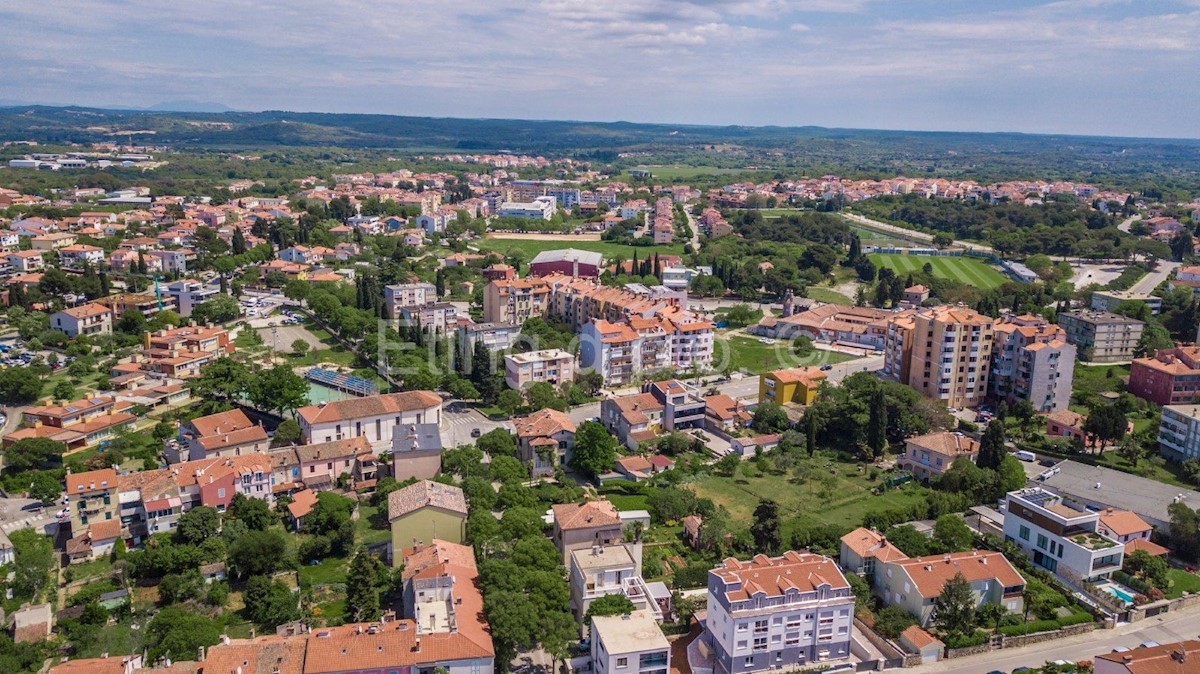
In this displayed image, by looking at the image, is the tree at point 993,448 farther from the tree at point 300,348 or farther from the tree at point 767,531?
the tree at point 300,348

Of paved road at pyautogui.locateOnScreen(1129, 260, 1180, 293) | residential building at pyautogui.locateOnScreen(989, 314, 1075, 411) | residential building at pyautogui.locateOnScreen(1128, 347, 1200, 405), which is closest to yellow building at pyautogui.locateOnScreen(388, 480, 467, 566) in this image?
residential building at pyautogui.locateOnScreen(989, 314, 1075, 411)

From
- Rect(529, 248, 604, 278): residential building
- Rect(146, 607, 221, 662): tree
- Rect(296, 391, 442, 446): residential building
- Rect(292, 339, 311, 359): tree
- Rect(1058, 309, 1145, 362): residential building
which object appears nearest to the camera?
Rect(146, 607, 221, 662): tree

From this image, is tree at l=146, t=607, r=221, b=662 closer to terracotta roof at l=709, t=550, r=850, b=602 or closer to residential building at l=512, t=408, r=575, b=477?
terracotta roof at l=709, t=550, r=850, b=602

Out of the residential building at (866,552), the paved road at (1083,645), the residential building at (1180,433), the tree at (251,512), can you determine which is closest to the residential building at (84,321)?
the tree at (251,512)

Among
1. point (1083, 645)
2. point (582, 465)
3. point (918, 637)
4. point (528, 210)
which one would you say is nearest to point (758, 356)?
point (582, 465)

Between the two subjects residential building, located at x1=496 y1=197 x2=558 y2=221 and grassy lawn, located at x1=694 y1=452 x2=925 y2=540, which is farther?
residential building, located at x1=496 y1=197 x2=558 y2=221

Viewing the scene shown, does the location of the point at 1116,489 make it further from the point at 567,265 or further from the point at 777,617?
the point at 567,265
